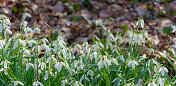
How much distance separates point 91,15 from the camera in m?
4.66

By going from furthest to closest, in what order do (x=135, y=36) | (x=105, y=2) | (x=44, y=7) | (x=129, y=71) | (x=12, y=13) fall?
(x=105, y=2)
(x=44, y=7)
(x=12, y=13)
(x=129, y=71)
(x=135, y=36)


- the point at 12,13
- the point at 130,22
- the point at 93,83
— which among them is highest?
the point at 12,13

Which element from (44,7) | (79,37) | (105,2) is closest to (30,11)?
(44,7)

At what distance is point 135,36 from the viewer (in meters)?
2.18

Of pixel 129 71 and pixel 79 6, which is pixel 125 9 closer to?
pixel 79 6

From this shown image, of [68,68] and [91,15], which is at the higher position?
[91,15]

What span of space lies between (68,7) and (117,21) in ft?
3.45

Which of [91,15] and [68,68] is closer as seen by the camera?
[68,68]

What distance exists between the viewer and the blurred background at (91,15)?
13.3 ft

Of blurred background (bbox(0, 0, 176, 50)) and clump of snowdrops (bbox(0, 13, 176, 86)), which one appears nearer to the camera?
clump of snowdrops (bbox(0, 13, 176, 86))

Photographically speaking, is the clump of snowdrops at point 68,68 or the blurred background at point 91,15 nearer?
the clump of snowdrops at point 68,68

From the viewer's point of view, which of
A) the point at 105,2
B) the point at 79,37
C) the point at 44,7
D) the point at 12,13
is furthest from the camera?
the point at 105,2

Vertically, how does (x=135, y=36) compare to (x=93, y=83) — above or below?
above

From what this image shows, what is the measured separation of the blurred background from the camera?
4039mm
